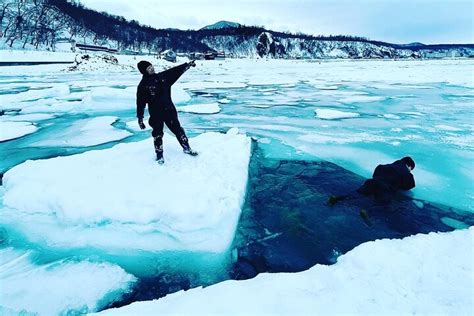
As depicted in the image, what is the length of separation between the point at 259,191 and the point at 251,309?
217cm

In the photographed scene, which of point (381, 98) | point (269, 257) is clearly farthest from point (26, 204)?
point (381, 98)

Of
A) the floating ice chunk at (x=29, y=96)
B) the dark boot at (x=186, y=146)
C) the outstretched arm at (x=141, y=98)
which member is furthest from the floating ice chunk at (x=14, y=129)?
the dark boot at (x=186, y=146)

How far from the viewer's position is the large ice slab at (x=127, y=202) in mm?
2715

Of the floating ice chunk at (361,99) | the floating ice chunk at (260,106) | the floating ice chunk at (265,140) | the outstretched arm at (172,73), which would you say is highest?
the outstretched arm at (172,73)

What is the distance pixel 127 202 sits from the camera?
297 cm

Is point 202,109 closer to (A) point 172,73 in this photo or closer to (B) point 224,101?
(B) point 224,101

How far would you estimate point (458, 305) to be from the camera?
1684mm

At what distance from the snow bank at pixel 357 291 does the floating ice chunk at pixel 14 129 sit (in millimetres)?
6007

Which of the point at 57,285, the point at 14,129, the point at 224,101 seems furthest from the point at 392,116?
the point at 14,129

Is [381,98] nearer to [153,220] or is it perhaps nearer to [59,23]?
[153,220]

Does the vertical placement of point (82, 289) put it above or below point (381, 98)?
below

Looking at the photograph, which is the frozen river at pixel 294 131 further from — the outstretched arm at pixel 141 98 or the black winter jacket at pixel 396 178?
the outstretched arm at pixel 141 98

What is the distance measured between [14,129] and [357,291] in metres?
7.40

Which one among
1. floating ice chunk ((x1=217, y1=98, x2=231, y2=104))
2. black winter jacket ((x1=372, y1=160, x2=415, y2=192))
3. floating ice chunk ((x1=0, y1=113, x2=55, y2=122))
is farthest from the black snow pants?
floating ice chunk ((x1=217, y1=98, x2=231, y2=104))
